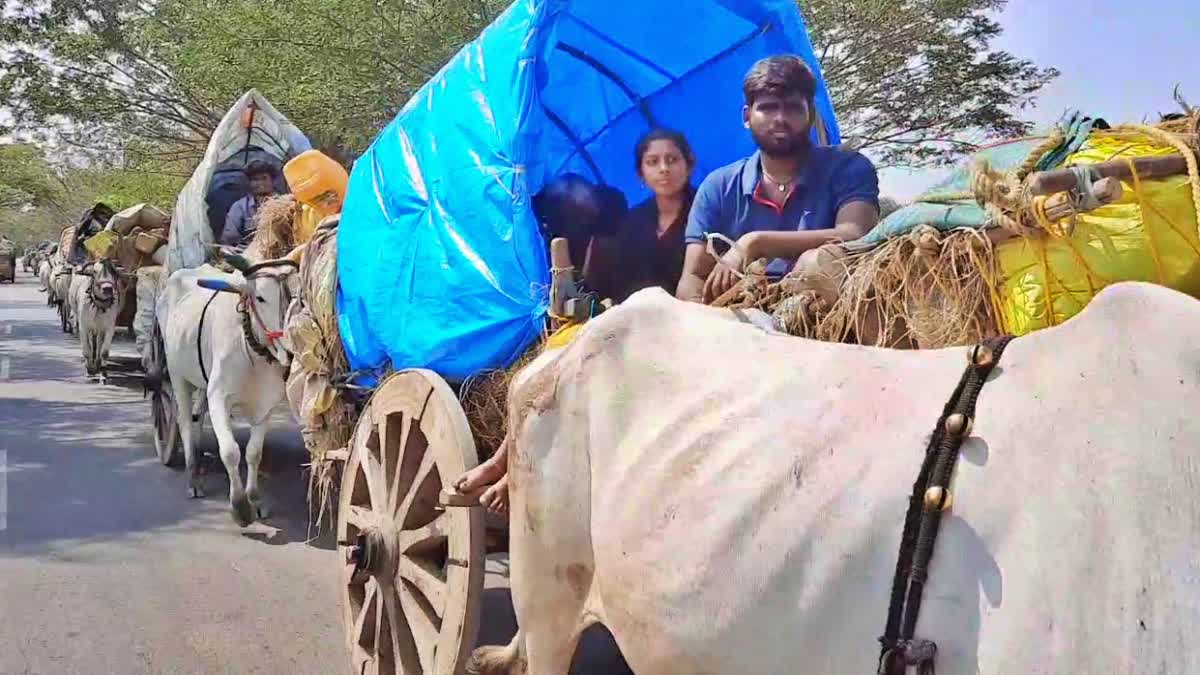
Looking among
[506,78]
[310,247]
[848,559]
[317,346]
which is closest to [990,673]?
[848,559]

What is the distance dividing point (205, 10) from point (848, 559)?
531 inches

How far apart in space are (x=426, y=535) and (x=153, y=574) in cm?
275

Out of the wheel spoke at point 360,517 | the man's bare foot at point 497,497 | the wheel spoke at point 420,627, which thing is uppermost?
the man's bare foot at point 497,497

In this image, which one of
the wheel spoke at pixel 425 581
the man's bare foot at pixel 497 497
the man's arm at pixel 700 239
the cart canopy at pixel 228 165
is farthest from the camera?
the cart canopy at pixel 228 165

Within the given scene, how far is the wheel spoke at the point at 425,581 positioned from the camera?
311 cm

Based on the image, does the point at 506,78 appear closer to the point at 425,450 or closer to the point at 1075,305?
the point at 425,450

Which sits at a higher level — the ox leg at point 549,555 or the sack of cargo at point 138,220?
the sack of cargo at point 138,220

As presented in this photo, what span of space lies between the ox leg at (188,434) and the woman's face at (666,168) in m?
4.64

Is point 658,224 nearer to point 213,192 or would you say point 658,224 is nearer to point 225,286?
point 225,286

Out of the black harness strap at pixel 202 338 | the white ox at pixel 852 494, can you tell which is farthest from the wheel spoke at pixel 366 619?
the black harness strap at pixel 202 338

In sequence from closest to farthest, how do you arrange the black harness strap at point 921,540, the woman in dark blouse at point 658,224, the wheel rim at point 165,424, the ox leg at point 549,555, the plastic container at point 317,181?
the black harness strap at point 921,540 < the ox leg at point 549,555 < the woman in dark blouse at point 658,224 < the plastic container at point 317,181 < the wheel rim at point 165,424

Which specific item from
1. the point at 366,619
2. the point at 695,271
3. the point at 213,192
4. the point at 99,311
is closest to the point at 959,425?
the point at 695,271

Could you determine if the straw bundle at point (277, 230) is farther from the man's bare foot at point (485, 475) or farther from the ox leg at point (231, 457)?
the man's bare foot at point (485, 475)

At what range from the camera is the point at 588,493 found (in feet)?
7.90
